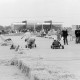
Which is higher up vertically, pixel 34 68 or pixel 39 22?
pixel 39 22

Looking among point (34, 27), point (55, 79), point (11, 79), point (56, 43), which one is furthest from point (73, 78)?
point (34, 27)

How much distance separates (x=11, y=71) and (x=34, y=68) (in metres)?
3.49

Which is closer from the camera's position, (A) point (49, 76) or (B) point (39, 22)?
(A) point (49, 76)

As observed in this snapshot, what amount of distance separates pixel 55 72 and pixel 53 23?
149m

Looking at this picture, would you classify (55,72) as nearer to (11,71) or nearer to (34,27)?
(11,71)

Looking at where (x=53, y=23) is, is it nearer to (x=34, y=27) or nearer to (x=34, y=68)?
(x=34, y=27)

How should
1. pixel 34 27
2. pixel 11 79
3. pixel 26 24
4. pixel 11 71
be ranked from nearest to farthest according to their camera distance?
pixel 11 79 → pixel 11 71 → pixel 34 27 → pixel 26 24

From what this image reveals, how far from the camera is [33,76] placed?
10414mm

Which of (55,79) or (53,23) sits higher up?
(53,23)

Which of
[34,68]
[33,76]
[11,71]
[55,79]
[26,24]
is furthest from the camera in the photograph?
[26,24]

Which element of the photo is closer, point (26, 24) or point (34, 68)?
point (34, 68)

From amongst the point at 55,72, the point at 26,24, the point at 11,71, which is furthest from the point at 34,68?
the point at 26,24

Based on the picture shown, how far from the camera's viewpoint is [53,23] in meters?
160

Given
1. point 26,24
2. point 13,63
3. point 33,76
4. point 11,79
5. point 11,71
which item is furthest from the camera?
point 26,24
